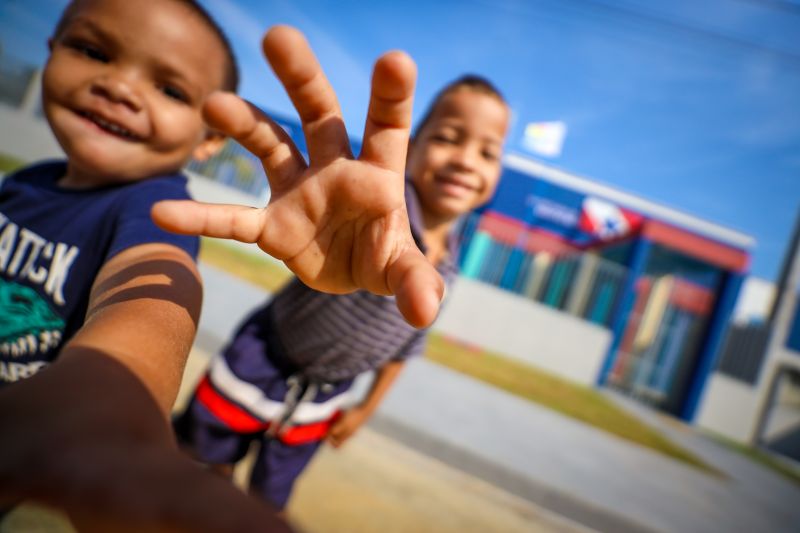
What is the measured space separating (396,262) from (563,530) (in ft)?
7.70

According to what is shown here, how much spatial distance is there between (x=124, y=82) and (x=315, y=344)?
732 millimetres

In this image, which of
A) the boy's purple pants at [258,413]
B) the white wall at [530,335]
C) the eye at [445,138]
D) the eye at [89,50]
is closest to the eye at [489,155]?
the eye at [445,138]

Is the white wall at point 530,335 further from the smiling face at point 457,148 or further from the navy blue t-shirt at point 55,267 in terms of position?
the navy blue t-shirt at point 55,267

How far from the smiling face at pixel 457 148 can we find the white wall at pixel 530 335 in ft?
23.4

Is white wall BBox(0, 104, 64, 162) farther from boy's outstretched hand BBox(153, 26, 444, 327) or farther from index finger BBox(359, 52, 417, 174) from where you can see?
index finger BBox(359, 52, 417, 174)

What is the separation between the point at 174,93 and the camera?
77 centimetres

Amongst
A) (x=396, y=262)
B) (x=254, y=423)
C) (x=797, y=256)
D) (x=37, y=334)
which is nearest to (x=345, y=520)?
(x=254, y=423)

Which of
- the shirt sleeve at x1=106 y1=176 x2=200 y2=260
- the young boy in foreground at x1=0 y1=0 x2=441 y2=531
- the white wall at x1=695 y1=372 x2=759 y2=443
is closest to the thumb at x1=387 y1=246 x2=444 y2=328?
the young boy in foreground at x1=0 y1=0 x2=441 y2=531

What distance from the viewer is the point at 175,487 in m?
0.23

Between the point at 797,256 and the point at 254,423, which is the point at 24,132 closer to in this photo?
the point at 254,423

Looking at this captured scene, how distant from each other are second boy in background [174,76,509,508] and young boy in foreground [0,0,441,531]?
51 centimetres

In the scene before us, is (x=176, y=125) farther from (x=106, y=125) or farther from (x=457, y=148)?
(x=457, y=148)

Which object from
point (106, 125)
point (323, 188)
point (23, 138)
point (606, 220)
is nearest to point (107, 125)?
point (106, 125)

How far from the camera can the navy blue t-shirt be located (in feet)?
2.35
